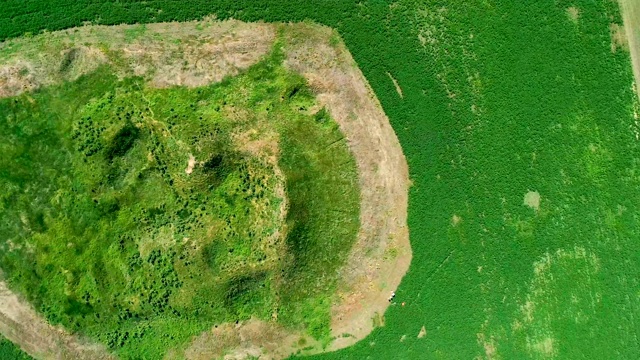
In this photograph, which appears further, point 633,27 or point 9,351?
point 633,27

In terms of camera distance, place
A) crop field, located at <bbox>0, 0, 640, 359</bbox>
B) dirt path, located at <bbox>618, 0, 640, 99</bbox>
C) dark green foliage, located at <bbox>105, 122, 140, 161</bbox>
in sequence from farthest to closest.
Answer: dirt path, located at <bbox>618, 0, 640, 99</bbox> → crop field, located at <bbox>0, 0, 640, 359</bbox> → dark green foliage, located at <bbox>105, 122, 140, 161</bbox>

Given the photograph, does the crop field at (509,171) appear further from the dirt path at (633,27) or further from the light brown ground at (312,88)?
the light brown ground at (312,88)

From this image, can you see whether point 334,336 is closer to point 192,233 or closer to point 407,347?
point 407,347

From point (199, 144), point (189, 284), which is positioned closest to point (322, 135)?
point (199, 144)

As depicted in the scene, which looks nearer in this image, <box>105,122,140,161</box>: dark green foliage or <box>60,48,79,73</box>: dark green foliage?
<box>105,122,140,161</box>: dark green foliage

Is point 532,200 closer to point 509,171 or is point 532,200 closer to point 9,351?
point 509,171

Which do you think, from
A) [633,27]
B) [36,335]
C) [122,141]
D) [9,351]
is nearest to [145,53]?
[122,141]

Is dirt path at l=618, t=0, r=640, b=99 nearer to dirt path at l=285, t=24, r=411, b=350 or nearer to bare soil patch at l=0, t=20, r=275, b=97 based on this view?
dirt path at l=285, t=24, r=411, b=350

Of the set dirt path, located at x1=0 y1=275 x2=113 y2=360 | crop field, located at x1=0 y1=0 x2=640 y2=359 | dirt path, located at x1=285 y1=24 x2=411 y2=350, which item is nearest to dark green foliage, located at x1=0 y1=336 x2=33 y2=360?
dirt path, located at x1=0 y1=275 x2=113 y2=360
